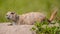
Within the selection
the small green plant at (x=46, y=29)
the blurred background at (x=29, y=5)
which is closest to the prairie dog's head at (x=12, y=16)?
the small green plant at (x=46, y=29)

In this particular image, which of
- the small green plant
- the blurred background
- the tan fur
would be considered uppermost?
the blurred background

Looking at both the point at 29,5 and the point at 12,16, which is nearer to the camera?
the point at 12,16

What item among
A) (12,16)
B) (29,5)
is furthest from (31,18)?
(29,5)

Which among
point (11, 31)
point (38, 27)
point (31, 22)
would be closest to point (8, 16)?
point (31, 22)

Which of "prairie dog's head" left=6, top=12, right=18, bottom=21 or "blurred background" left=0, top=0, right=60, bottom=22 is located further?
"blurred background" left=0, top=0, right=60, bottom=22

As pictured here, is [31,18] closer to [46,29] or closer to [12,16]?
[12,16]

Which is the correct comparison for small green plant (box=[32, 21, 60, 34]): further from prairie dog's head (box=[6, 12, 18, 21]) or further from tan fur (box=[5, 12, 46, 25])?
prairie dog's head (box=[6, 12, 18, 21])

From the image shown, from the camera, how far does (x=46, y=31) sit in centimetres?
693

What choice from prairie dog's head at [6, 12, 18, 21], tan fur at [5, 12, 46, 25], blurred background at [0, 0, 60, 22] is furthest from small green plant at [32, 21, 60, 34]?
blurred background at [0, 0, 60, 22]

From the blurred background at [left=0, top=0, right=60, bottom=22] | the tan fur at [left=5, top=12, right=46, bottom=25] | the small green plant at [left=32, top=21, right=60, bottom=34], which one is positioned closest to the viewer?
the small green plant at [left=32, top=21, right=60, bottom=34]

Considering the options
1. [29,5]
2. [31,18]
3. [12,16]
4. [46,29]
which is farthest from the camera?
[29,5]

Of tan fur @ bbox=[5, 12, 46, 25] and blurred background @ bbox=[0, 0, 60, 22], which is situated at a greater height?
blurred background @ bbox=[0, 0, 60, 22]

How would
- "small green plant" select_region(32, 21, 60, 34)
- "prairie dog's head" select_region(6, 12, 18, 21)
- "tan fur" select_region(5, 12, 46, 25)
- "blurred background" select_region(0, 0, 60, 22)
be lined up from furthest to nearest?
"blurred background" select_region(0, 0, 60, 22), "prairie dog's head" select_region(6, 12, 18, 21), "tan fur" select_region(5, 12, 46, 25), "small green plant" select_region(32, 21, 60, 34)

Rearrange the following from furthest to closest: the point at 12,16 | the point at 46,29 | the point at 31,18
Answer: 1. the point at 12,16
2. the point at 31,18
3. the point at 46,29
